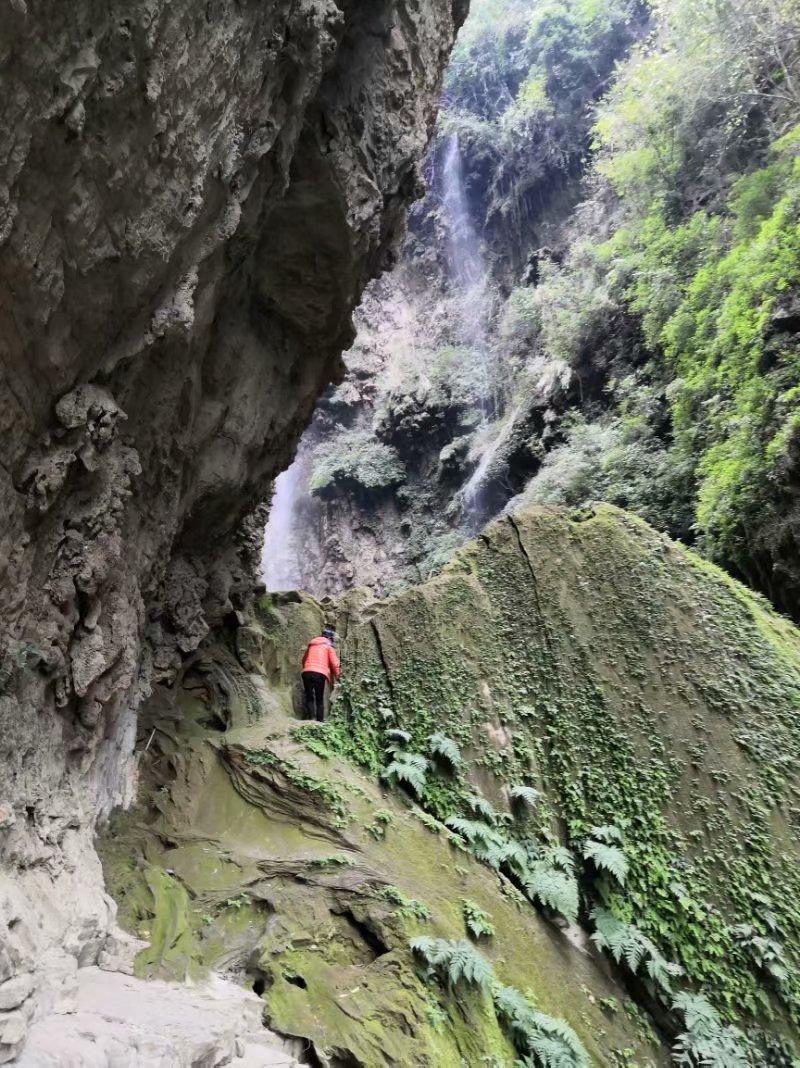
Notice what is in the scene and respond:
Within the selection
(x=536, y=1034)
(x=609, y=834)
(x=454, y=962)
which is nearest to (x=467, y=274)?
(x=609, y=834)

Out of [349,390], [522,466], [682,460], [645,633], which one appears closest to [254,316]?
[645,633]

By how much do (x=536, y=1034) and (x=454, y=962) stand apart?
0.85 metres

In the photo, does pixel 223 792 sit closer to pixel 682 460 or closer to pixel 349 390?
pixel 682 460

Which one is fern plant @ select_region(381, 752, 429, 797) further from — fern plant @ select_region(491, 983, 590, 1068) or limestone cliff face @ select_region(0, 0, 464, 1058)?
limestone cliff face @ select_region(0, 0, 464, 1058)

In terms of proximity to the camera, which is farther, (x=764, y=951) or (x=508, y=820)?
(x=508, y=820)

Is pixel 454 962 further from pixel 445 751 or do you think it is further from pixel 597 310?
pixel 597 310

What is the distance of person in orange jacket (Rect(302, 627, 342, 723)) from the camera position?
812 centimetres

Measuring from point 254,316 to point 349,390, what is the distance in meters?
21.2

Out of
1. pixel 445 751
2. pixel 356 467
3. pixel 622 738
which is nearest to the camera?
pixel 622 738

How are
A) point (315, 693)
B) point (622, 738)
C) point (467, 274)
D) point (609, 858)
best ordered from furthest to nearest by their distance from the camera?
point (467, 274)
point (315, 693)
point (622, 738)
point (609, 858)

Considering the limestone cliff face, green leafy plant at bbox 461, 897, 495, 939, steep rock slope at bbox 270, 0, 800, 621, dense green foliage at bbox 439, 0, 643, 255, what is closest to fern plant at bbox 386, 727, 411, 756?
green leafy plant at bbox 461, 897, 495, 939

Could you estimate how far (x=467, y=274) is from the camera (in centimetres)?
2786

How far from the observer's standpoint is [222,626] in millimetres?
9312

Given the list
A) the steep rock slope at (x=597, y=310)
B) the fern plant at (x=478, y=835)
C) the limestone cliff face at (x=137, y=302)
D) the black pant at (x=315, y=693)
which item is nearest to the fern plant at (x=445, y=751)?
the fern plant at (x=478, y=835)
